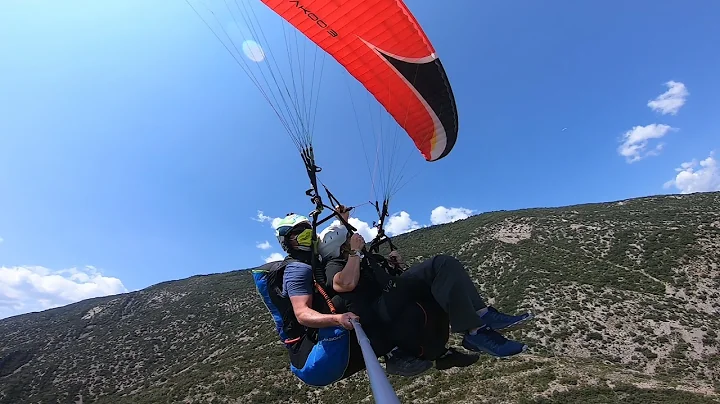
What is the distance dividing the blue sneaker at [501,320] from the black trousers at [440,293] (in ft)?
Result: 0.45

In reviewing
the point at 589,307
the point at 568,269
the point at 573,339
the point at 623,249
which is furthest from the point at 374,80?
the point at 623,249

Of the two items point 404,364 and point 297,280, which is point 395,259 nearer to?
point 404,364

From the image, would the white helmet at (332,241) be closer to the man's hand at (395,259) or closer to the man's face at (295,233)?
the man's face at (295,233)

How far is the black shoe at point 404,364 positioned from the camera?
446 cm

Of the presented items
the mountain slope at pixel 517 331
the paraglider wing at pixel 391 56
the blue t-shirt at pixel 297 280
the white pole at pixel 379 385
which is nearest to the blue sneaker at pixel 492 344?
the blue t-shirt at pixel 297 280

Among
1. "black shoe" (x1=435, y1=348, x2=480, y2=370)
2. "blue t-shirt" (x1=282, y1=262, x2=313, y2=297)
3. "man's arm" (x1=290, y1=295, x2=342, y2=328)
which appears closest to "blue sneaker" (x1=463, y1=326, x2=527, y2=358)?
"black shoe" (x1=435, y1=348, x2=480, y2=370)

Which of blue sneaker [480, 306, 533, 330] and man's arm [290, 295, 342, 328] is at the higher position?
man's arm [290, 295, 342, 328]

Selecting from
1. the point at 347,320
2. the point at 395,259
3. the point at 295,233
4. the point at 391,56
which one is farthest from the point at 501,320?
the point at 391,56

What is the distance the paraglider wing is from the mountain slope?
59.8 feet

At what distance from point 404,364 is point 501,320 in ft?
3.84

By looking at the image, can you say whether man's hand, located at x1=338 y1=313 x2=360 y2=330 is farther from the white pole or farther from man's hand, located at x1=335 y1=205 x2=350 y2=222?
man's hand, located at x1=335 y1=205 x2=350 y2=222

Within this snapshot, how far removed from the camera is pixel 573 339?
91.6 ft

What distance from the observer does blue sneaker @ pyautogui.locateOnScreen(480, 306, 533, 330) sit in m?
4.39

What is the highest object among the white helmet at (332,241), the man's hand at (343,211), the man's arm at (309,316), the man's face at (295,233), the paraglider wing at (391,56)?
the paraglider wing at (391,56)
